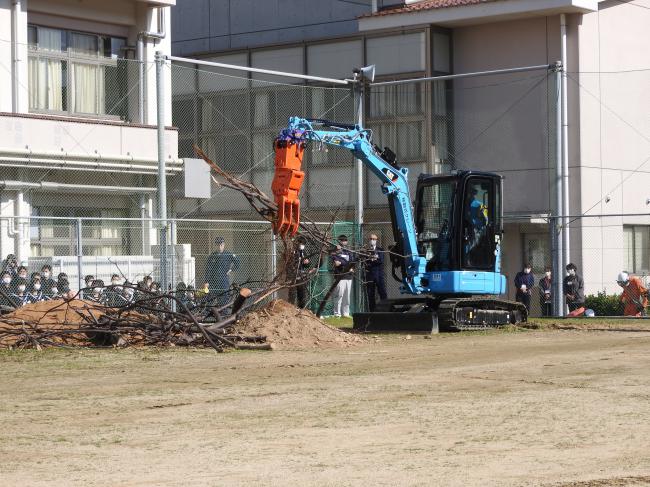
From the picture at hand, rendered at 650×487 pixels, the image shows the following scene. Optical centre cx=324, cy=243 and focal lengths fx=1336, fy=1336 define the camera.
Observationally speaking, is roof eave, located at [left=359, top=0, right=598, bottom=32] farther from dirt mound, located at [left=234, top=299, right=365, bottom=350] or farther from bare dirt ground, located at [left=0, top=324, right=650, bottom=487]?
bare dirt ground, located at [left=0, top=324, right=650, bottom=487]

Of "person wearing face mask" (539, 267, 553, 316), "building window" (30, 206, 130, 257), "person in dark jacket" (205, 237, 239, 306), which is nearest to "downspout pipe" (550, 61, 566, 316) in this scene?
"person wearing face mask" (539, 267, 553, 316)

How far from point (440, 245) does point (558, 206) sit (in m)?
5.87

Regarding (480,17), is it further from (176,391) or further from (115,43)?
(176,391)

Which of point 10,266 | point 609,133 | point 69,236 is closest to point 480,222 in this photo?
point 10,266

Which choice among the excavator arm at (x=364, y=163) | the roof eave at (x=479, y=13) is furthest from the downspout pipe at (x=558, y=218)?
the roof eave at (x=479, y=13)

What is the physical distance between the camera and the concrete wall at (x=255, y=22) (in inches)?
1599

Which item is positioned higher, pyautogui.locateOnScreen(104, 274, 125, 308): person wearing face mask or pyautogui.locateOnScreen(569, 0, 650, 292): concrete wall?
pyautogui.locateOnScreen(569, 0, 650, 292): concrete wall

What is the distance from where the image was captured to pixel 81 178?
28.9 m

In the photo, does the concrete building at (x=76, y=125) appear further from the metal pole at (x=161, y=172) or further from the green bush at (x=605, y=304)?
the green bush at (x=605, y=304)

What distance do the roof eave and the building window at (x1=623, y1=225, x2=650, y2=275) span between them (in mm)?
5908

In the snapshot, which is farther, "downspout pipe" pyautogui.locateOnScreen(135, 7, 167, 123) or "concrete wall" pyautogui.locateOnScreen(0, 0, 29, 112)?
"downspout pipe" pyautogui.locateOnScreen(135, 7, 167, 123)

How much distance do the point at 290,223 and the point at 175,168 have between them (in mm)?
9849

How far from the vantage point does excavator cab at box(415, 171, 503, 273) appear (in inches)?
922

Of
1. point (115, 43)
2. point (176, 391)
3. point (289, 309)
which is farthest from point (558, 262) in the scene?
point (176, 391)
